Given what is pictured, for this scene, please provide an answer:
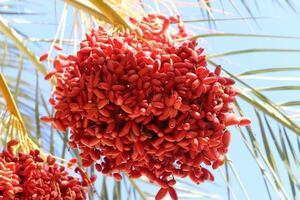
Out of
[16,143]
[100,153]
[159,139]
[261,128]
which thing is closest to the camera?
[159,139]

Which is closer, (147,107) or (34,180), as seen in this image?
(147,107)

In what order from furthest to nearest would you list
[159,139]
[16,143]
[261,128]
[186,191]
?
1. [186,191]
2. [261,128]
3. [16,143]
4. [159,139]

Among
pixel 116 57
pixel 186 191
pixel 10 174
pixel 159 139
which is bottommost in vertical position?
pixel 186 191

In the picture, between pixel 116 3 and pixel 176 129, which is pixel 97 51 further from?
pixel 116 3

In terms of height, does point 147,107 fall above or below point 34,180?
above

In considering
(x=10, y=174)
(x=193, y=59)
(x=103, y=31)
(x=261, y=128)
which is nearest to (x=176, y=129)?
(x=193, y=59)
